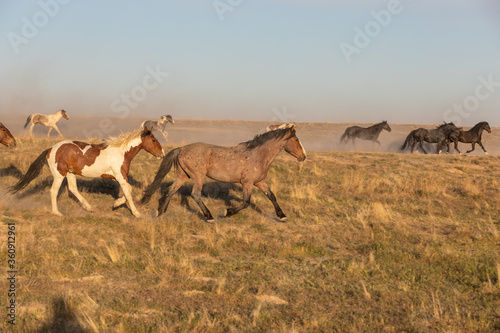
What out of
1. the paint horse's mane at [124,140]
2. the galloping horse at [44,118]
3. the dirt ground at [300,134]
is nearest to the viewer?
the paint horse's mane at [124,140]

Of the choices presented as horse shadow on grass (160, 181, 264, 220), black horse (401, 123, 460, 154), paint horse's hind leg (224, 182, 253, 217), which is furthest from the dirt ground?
paint horse's hind leg (224, 182, 253, 217)

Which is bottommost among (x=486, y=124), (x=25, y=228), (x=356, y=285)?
(x=25, y=228)

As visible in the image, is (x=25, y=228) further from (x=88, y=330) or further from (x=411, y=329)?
(x=411, y=329)

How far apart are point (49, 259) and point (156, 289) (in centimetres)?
221

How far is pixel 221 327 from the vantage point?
5.26 m

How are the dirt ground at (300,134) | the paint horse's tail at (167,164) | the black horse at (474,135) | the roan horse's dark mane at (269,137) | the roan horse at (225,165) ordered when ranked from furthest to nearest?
the dirt ground at (300,134)
the black horse at (474,135)
the roan horse's dark mane at (269,137)
the paint horse's tail at (167,164)
the roan horse at (225,165)

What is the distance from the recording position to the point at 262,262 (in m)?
7.68

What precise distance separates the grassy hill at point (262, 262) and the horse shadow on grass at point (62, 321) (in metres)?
0.02

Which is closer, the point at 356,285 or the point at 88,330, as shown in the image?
the point at 88,330

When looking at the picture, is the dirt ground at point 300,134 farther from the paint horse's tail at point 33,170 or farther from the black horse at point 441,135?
the paint horse's tail at point 33,170

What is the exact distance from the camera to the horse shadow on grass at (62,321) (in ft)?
16.7

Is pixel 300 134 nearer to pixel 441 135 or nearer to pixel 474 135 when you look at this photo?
pixel 441 135

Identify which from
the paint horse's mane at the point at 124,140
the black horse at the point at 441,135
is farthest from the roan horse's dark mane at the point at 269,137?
the black horse at the point at 441,135

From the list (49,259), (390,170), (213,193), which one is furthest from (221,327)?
(390,170)
